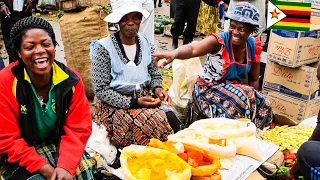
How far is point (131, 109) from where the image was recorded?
2941 millimetres

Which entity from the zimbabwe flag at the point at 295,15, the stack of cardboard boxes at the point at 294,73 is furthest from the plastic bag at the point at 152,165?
the zimbabwe flag at the point at 295,15

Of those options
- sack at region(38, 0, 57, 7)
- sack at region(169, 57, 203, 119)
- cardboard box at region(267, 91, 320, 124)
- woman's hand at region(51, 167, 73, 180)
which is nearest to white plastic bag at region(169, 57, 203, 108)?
sack at region(169, 57, 203, 119)

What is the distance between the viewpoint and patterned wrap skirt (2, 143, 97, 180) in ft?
6.92

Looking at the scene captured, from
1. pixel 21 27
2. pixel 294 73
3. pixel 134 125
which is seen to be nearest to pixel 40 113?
pixel 21 27

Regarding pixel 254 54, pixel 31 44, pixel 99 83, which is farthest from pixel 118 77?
pixel 254 54

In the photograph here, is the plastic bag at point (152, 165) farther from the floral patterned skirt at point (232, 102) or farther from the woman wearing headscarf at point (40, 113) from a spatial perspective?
the floral patterned skirt at point (232, 102)

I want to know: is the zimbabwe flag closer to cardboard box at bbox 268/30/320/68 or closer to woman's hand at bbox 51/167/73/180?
cardboard box at bbox 268/30/320/68

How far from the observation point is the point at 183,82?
3.69 meters

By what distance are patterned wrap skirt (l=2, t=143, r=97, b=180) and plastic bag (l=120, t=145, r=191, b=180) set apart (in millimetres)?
214

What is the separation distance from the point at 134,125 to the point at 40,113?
2.89 feet

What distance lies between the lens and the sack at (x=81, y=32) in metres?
4.14

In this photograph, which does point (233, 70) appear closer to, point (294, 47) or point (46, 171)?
point (294, 47)

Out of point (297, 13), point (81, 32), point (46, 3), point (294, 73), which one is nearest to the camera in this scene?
point (297, 13)

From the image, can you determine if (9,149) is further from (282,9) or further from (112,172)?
(282,9)
